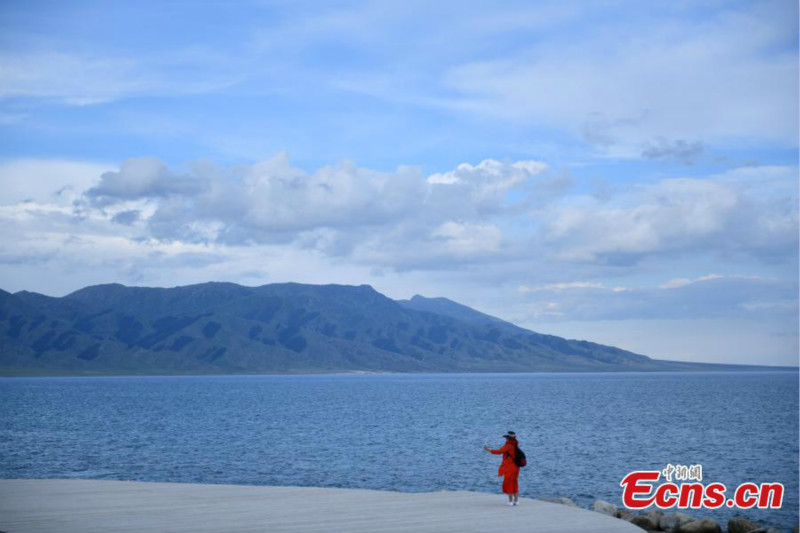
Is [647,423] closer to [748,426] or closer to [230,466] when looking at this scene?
[748,426]

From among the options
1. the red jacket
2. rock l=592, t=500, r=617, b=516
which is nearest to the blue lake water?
rock l=592, t=500, r=617, b=516

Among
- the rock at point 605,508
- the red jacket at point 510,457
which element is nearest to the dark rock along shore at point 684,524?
the rock at point 605,508

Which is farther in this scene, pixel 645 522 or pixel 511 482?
pixel 645 522

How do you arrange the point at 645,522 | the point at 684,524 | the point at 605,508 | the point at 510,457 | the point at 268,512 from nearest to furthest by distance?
1. the point at 268,512
2. the point at 510,457
3. the point at 684,524
4. the point at 645,522
5. the point at 605,508

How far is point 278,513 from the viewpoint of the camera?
2309cm

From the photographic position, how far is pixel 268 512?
23.3 metres

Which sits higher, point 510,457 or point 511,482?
point 510,457

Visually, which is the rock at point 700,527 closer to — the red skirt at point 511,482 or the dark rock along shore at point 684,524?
the dark rock along shore at point 684,524

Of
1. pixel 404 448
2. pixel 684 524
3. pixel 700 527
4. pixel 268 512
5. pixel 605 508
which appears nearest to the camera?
pixel 268 512

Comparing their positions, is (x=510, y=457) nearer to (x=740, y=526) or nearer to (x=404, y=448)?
(x=740, y=526)

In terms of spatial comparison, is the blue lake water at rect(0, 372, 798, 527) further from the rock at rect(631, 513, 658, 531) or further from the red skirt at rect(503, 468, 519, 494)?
the red skirt at rect(503, 468, 519, 494)

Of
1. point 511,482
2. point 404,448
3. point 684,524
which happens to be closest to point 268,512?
point 511,482

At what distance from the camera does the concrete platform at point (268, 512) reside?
826 inches

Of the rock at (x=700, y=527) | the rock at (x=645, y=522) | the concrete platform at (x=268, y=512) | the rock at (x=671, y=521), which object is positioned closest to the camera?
the concrete platform at (x=268, y=512)
